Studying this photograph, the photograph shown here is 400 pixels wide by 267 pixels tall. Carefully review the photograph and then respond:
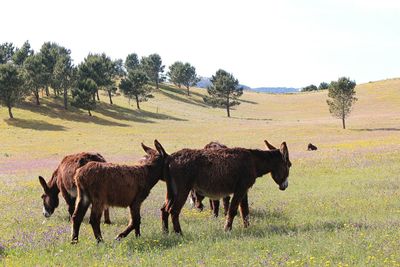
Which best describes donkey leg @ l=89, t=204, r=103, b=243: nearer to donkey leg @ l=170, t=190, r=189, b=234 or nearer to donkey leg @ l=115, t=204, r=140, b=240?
donkey leg @ l=115, t=204, r=140, b=240

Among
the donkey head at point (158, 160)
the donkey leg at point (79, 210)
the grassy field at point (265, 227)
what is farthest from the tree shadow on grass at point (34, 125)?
the donkey leg at point (79, 210)

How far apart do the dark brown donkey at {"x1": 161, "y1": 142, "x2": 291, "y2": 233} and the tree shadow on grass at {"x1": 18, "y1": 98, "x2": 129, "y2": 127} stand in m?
65.1

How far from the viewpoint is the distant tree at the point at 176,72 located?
148625mm

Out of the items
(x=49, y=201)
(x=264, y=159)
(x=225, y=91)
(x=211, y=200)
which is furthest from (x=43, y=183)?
(x=225, y=91)

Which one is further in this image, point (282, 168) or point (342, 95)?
point (342, 95)

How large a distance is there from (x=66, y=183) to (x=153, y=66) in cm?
14252

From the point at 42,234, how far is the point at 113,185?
102 inches

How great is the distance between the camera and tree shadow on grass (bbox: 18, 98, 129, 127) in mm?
76875

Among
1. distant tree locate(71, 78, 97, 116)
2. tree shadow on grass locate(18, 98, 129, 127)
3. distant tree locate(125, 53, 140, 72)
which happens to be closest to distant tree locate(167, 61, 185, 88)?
distant tree locate(125, 53, 140, 72)

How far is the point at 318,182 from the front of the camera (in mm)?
20438

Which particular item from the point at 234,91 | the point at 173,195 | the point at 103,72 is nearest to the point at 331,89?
the point at 234,91

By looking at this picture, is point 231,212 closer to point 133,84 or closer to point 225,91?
point 133,84

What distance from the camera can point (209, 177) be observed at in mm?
10844

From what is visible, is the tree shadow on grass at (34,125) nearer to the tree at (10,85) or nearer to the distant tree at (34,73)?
the tree at (10,85)
